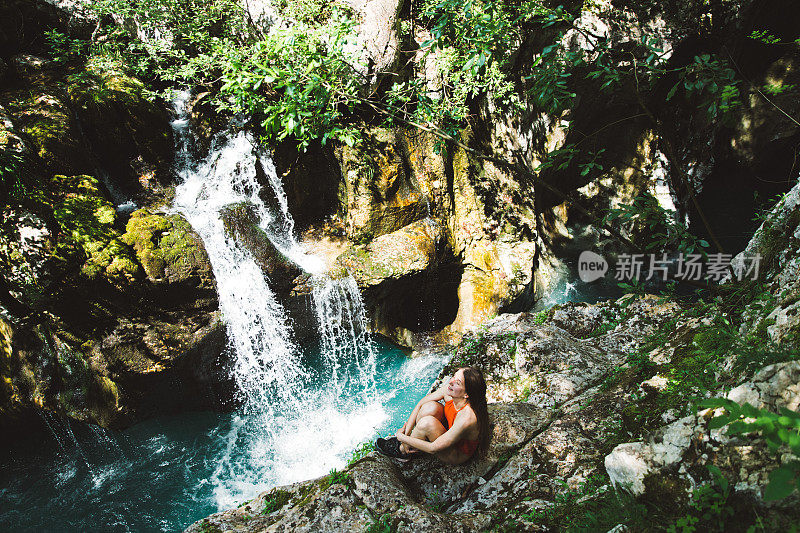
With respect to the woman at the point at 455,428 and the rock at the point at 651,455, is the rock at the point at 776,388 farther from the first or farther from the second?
the woman at the point at 455,428

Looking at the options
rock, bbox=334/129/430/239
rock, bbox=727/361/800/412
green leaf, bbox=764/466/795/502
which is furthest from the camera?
rock, bbox=334/129/430/239

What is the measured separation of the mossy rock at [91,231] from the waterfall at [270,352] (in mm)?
1336

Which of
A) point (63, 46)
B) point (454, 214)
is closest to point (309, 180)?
point (454, 214)

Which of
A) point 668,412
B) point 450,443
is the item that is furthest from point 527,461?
point 668,412

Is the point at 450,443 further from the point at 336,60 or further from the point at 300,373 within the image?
the point at 300,373

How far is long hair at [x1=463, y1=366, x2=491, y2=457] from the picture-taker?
3350 mm

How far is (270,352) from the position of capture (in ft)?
25.3

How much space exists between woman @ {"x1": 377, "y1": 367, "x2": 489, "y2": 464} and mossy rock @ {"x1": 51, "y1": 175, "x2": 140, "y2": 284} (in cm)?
546

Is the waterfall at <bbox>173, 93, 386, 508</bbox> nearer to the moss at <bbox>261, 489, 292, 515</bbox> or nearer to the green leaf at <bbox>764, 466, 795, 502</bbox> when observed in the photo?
the moss at <bbox>261, 489, 292, 515</bbox>

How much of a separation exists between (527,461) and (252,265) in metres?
6.36

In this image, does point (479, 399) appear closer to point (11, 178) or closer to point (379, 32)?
point (11, 178)

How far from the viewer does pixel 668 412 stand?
219 cm

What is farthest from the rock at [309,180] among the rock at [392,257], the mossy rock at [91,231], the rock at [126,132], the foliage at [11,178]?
the foliage at [11,178]

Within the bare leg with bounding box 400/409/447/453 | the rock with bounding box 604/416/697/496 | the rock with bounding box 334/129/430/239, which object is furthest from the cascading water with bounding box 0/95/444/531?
the rock with bounding box 604/416/697/496
